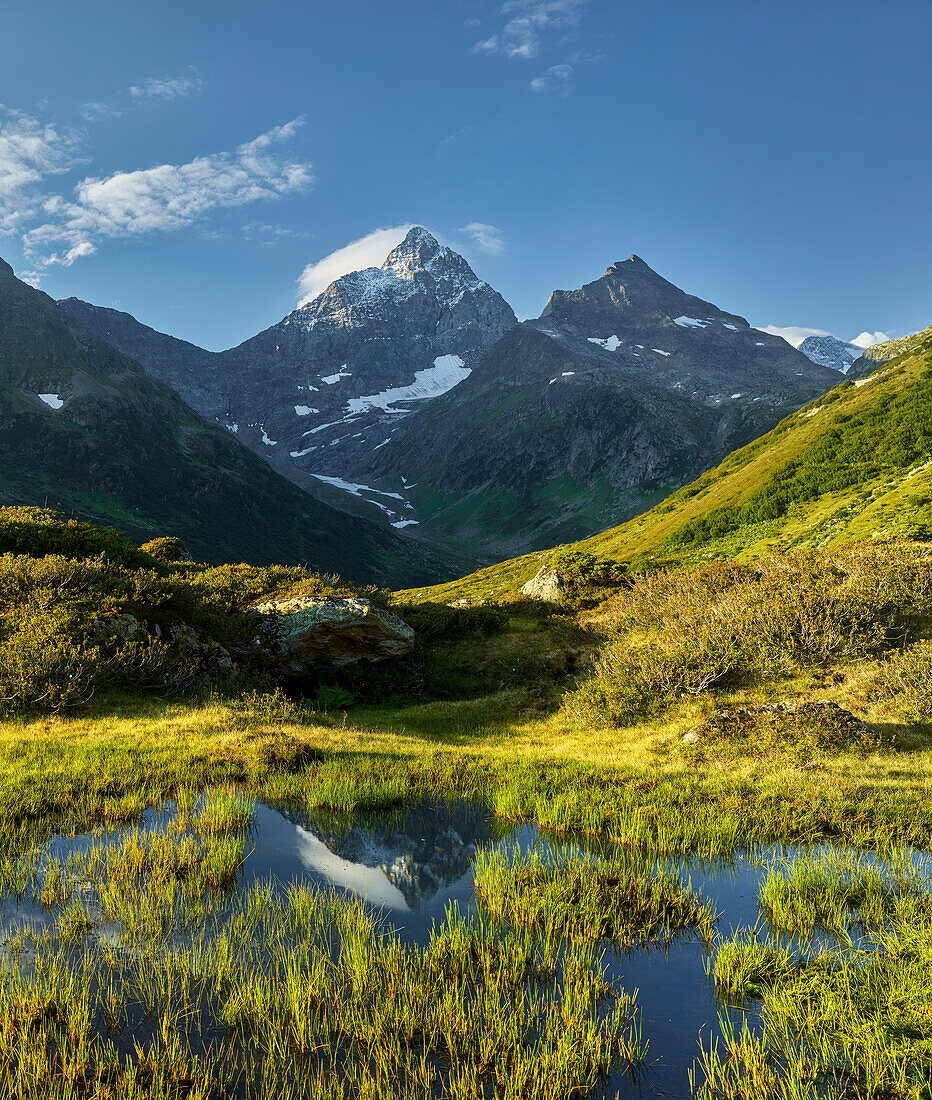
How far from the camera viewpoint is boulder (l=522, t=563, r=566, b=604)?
34.4 metres

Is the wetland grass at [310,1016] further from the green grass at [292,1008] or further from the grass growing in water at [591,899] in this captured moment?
the grass growing in water at [591,899]

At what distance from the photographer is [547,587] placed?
35.4 m

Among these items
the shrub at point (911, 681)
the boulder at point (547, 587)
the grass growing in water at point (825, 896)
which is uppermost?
the boulder at point (547, 587)

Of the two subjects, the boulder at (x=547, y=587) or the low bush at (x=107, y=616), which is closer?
the low bush at (x=107, y=616)

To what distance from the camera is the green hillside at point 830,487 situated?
42.0 m

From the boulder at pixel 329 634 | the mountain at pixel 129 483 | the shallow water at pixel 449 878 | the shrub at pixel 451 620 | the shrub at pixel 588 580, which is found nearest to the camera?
the shallow water at pixel 449 878

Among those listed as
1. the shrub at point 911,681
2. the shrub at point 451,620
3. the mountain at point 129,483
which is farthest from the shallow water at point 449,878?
the mountain at point 129,483

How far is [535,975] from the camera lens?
6.70 metres

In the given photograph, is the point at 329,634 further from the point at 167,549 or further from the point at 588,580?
the point at 167,549

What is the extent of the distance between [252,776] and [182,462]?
686ft

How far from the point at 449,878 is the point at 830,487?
2329 inches

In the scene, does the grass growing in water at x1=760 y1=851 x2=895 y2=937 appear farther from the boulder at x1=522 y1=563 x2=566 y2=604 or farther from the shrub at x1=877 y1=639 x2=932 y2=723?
the boulder at x1=522 y1=563 x2=566 y2=604

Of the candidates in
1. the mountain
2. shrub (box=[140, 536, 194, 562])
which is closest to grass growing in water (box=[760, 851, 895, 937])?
shrub (box=[140, 536, 194, 562])

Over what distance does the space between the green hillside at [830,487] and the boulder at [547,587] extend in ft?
44.1
